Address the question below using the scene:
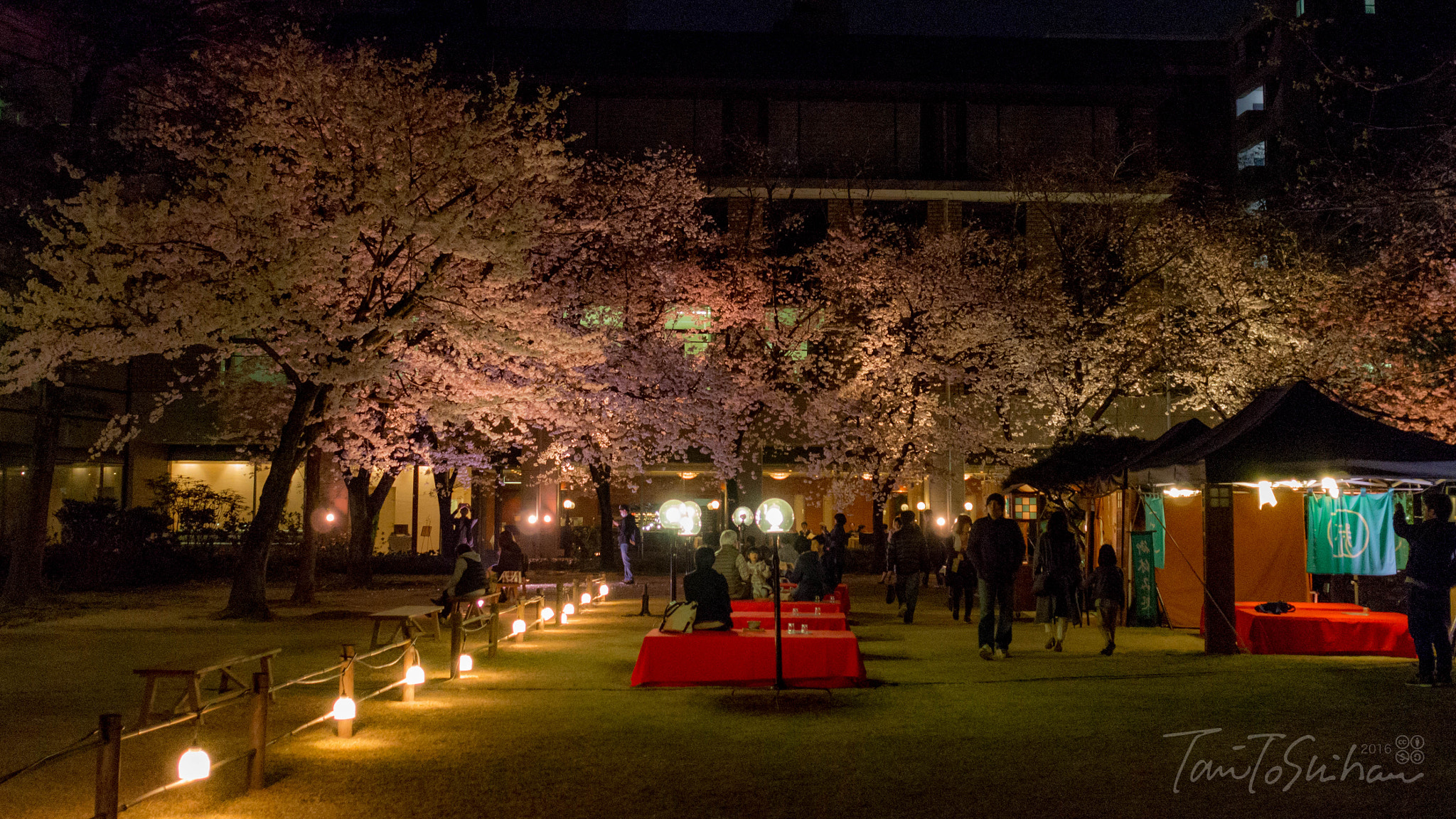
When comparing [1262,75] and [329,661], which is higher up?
[1262,75]

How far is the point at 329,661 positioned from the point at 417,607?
56.5 inches

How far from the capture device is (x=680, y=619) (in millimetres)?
12289

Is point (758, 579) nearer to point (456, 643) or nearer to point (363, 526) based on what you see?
point (456, 643)

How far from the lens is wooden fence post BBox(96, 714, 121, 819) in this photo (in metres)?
6.11

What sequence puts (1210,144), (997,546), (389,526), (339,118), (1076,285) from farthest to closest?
(1210,144) → (389,526) → (1076,285) → (339,118) → (997,546)

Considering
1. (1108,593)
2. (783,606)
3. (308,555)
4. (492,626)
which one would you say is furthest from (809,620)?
(308,555)

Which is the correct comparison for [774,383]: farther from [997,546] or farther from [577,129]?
[997,546]

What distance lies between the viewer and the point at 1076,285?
3372 cm

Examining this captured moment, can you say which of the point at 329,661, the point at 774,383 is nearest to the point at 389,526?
the point at 774,383

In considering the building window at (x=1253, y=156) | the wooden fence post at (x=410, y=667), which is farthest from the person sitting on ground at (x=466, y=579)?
the building window at (x=1253, y=156)

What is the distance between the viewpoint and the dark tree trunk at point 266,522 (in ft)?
66.9

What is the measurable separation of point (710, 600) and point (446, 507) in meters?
25.5

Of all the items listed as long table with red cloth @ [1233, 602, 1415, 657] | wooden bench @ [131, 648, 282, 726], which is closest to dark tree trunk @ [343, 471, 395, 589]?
wooden bench @ [131, 648, 282, 726]

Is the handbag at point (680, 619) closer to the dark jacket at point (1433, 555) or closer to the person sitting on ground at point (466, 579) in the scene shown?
the person sitting on ground at point (466, 579)
